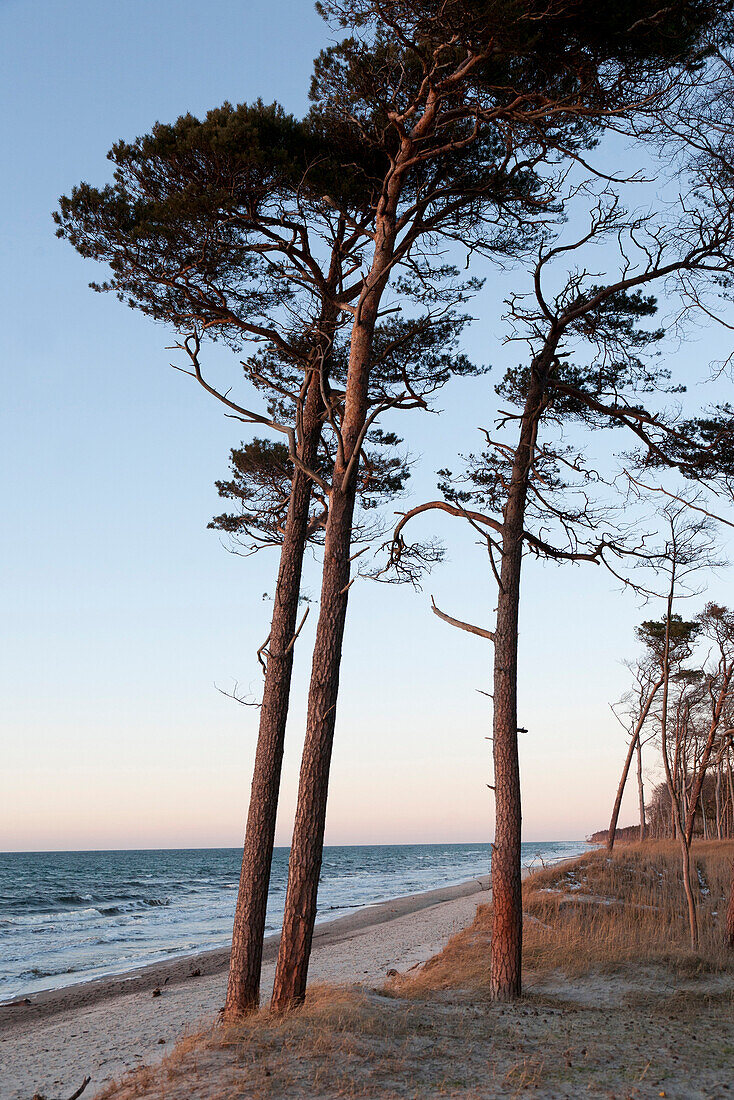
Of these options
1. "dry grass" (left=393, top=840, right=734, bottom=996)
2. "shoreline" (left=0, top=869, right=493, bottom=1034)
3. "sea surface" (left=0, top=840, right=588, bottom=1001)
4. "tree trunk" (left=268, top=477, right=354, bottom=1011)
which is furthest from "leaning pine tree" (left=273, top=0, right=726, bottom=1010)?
A: "sea surface" (left=0, top=840, right=588, bottom=1001)

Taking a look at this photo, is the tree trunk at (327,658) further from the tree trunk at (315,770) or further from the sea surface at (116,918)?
the sea surface at (116,918)

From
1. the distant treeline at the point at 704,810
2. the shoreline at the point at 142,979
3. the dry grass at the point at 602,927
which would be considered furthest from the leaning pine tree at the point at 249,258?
the distant treeline at the point at 704,810

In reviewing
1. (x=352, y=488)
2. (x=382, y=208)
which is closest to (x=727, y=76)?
(x=382, y=208)

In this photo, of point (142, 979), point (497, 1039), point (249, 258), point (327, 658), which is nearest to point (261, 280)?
point (249, 258)

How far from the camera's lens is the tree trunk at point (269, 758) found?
23.5 ft

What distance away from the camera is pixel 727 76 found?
6.73 m

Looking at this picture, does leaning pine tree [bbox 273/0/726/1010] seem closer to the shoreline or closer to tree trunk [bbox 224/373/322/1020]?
tree trunk [bbox 224/373/322/1020]

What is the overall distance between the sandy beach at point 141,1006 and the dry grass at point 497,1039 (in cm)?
127

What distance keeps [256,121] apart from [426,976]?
9368mm

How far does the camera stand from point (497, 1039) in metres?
5.84

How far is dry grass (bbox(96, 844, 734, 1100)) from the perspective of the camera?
4625 millimetres

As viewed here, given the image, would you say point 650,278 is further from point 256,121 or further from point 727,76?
point 256,121

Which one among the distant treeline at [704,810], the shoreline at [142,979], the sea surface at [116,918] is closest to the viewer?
the shoreline at [142,979]

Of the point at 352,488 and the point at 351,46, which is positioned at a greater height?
the point at 351,46
